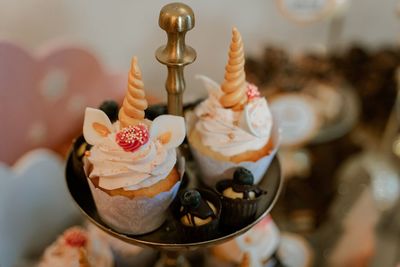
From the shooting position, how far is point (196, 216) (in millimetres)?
733

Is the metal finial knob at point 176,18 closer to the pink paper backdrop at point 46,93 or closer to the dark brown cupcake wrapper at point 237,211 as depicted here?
the dark brown cupcake wrapper at point 237,211

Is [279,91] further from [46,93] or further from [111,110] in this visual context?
[111,110]

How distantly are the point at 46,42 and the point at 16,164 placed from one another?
0.99 ft

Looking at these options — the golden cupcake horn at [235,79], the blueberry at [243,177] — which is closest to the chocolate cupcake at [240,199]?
the blueberry at [243,177]

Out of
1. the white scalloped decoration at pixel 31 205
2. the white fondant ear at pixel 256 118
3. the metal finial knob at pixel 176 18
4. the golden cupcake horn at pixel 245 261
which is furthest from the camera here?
the white scalloped decoration at pixel 31 205

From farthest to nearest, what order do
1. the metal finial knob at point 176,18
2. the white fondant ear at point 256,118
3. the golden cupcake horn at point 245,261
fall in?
the golden cupcake horn at point 245,261
the white fondant ear at point 256,118
the metal finial knob at point 176,18

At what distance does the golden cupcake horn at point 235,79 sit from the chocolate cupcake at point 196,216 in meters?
0.15

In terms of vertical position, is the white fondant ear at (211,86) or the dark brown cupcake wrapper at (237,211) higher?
the white fondant ear at (211,86)

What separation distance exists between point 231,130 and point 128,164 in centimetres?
19

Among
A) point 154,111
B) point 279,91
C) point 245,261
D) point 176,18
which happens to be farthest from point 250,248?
point 279,91

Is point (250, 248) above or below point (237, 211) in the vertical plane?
below

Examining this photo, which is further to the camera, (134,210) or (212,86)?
(212,86)

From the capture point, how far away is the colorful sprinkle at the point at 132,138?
2.26ft

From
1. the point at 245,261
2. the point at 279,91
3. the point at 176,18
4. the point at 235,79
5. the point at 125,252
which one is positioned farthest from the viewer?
the point at 279,91
